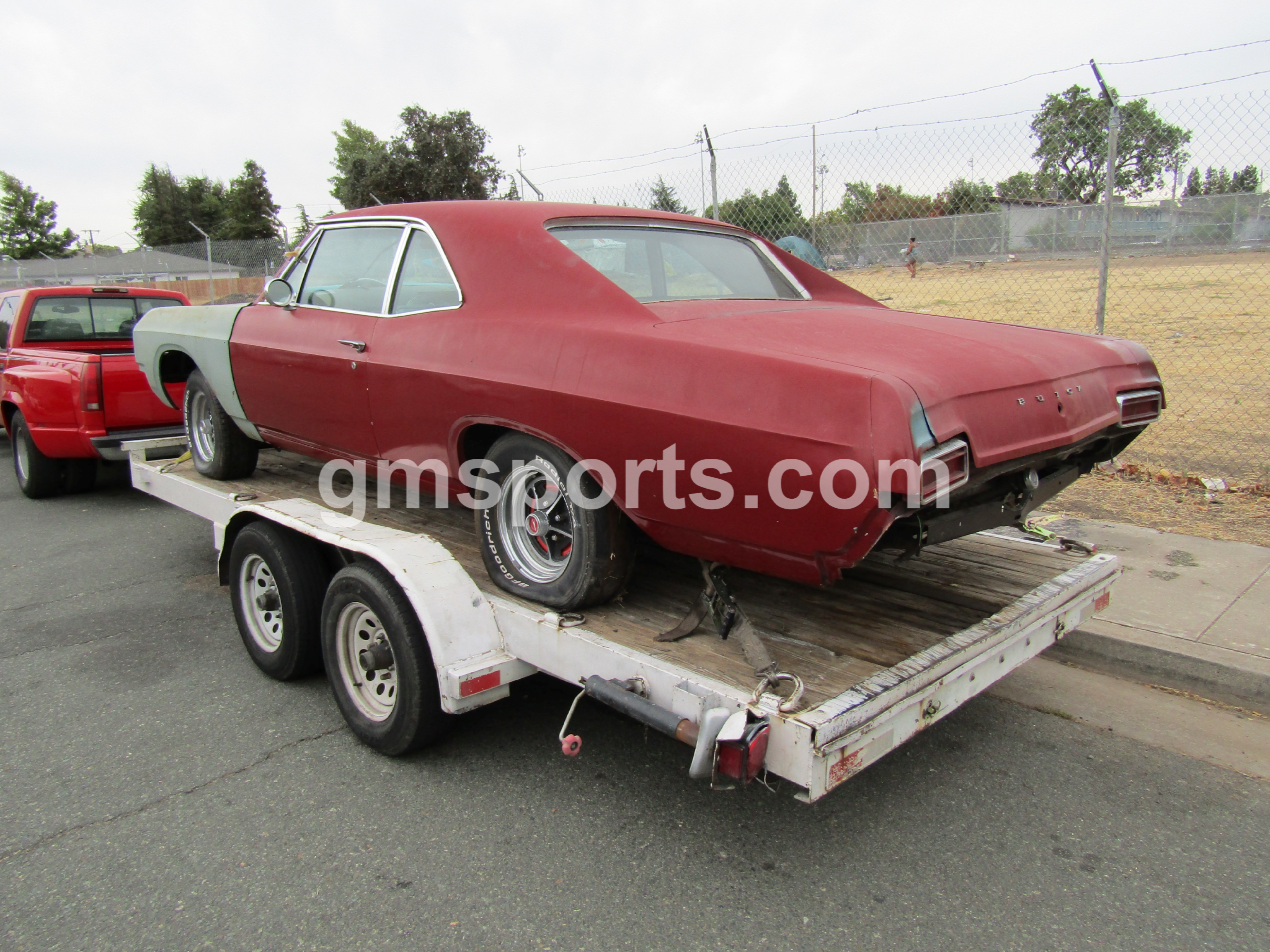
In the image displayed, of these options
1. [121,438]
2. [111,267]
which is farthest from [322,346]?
[111,267]

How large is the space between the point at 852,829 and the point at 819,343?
4.90ft

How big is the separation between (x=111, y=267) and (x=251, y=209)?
32.8 metres

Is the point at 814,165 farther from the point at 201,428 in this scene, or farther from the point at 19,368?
the point at 19,368

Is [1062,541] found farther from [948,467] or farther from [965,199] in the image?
[965,199]

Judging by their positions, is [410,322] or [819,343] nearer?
[819,343]

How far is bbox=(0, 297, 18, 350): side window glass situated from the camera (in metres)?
7.93

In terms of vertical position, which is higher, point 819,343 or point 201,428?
point 819,343

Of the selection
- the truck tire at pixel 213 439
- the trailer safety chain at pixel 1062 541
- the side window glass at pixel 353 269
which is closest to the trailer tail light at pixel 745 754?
the trailer safety chain at pixel 1062 541

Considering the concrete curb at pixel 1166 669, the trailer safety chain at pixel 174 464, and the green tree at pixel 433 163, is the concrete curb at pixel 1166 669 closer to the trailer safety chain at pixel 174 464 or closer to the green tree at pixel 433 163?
the trailer safety chain at pixel 174 464

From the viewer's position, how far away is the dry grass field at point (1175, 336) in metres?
5.89

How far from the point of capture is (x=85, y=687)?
12.5 ft

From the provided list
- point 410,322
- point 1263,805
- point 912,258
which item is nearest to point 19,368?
point 410,322

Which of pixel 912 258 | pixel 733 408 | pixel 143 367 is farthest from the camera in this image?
pixel 912 258

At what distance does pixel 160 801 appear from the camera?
2.93m
